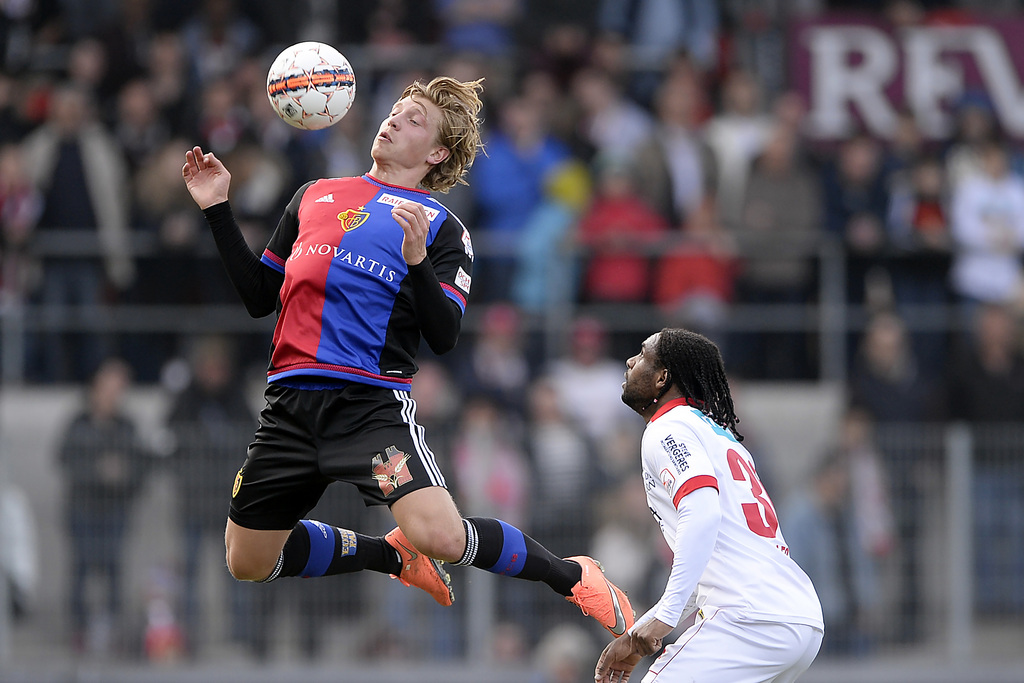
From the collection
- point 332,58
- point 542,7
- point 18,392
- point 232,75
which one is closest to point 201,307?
point 18,392

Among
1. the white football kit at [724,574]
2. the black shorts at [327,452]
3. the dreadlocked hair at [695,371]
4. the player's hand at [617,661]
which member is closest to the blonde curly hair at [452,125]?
the black shorts at [327,452]

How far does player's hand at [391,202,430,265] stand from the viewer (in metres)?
5.80

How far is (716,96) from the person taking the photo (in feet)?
46.8

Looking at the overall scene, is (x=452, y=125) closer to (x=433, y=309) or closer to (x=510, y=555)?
(x=433, y=309)

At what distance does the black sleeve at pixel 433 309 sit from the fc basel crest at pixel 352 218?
0.39m

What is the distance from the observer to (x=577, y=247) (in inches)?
482

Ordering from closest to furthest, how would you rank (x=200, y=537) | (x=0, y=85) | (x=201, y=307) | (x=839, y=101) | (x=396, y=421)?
(x=396, y=421) < (x=200, y=537) < (x=201, y=307) < (x=0, y=85) < (x=839, y=101)

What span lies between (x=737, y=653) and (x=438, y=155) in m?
2.55

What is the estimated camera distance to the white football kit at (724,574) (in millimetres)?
5621

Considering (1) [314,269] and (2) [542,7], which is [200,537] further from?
(2) [542,7]

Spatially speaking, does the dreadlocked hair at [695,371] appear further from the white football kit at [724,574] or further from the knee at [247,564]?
the knee at [247,564]

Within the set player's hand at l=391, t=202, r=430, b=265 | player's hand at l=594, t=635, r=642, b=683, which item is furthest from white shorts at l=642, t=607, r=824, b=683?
player's hand at l=391, t=202, r=430, b=265

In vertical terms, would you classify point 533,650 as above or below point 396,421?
below

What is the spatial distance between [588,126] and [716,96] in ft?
5.62
